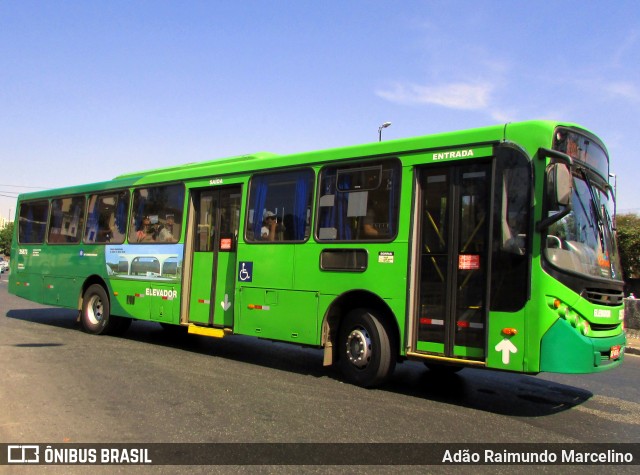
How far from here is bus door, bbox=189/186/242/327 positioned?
29.0 feet

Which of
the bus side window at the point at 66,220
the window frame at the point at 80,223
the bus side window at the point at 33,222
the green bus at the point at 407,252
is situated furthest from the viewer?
the bus side window at the point at 33,222

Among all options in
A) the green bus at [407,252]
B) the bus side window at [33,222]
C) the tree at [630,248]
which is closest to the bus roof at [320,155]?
the green bus at [407,252]

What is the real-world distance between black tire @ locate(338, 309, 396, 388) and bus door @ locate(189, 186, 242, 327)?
2326mm

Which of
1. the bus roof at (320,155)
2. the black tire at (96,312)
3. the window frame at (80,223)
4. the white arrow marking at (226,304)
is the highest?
→ the bus roof at (320,155)

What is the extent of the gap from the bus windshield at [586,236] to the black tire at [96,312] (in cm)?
883

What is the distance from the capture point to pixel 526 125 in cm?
590

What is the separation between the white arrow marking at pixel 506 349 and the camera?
570cm

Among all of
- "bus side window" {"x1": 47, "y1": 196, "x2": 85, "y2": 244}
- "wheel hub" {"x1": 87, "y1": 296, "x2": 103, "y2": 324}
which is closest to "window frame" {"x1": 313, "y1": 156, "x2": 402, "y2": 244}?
"wheel hub" {"x1": 87, "y1": 296, "x2": 103, "y2": 324}

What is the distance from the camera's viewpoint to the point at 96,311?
11484 mm

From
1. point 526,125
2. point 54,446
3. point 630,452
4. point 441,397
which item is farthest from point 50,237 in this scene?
point 630,452

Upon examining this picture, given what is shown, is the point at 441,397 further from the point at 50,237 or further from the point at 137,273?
the point at 50,237

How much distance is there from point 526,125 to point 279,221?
12.4 ft

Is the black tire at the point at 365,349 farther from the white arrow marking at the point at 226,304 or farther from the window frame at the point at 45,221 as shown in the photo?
the window frame at the point at 45,221

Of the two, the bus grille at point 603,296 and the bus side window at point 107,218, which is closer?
the bus grille at point 603,296
